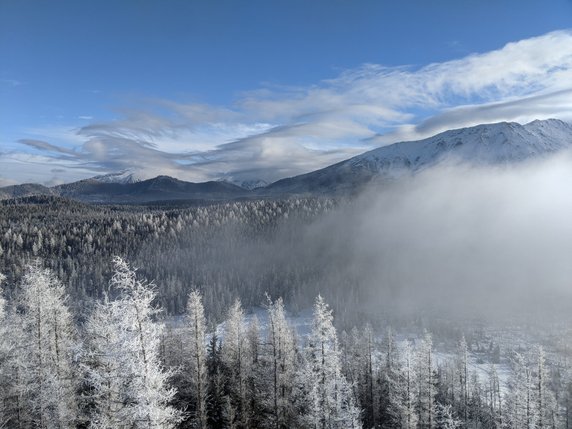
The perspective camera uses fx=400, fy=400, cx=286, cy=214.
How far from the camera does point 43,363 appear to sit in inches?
1236

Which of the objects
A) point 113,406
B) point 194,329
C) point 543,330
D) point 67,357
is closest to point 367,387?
point 194,329

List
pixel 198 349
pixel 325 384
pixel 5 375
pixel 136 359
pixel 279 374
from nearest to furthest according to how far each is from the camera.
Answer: pixel 136 359, pixel 5 375, pixel 325 384, pixel 198 349, pixel 279 374

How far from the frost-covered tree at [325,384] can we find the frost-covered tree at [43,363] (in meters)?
17.8

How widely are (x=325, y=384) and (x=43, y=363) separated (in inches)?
886

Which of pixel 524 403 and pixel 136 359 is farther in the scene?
pixel 524 403

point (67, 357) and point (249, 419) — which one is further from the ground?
point (67, 357)

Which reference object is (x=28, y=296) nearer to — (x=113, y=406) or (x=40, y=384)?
(x=40, y=384)

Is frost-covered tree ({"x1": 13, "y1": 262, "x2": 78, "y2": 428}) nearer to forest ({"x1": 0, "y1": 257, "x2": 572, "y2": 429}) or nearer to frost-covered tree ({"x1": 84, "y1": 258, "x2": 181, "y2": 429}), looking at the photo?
forest ({"x1": 0, "y1": 257, "x2": 572, "y2": 429})

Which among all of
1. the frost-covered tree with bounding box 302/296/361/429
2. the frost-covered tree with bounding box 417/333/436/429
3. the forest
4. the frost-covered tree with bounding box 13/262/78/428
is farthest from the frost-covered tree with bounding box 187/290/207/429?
the frost-covered tree with bounding box 417/333/436/429

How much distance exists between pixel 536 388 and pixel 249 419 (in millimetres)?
32170

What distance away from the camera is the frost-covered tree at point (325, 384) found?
107 feet

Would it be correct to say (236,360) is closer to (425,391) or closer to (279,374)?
(279,374)

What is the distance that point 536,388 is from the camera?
1740 inches

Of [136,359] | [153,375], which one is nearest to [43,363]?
[136,359]
